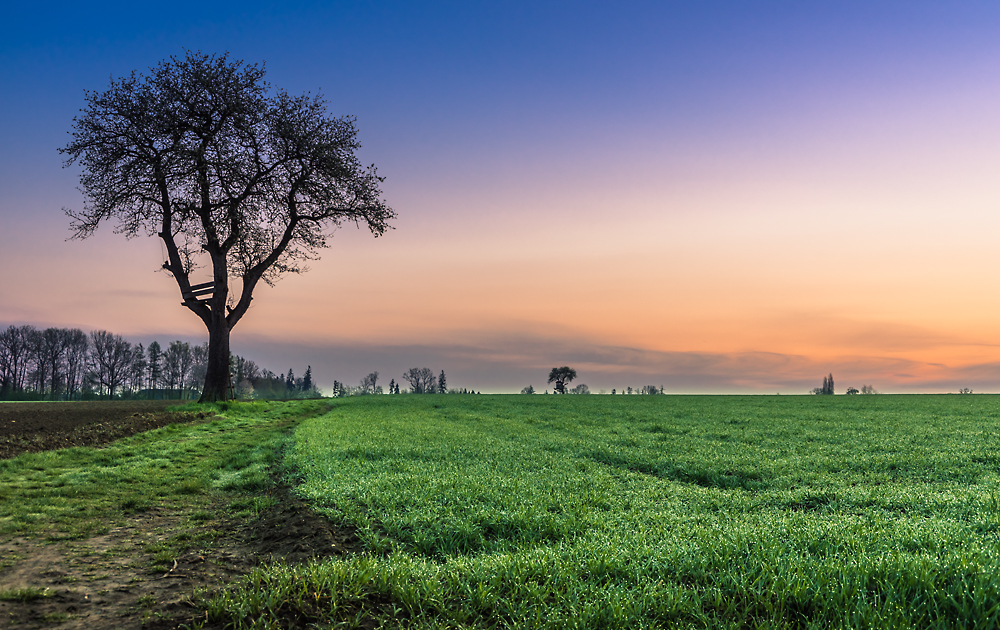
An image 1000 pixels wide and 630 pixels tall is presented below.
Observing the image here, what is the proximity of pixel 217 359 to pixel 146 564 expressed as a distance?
2624cm

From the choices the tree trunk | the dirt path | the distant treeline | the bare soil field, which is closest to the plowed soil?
the dirt path

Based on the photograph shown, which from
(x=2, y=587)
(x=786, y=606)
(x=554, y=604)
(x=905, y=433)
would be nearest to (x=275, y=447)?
(x=2, y=587)

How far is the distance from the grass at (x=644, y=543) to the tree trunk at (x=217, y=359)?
19.6m

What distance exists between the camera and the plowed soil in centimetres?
425

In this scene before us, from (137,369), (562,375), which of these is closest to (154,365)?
(137,369)

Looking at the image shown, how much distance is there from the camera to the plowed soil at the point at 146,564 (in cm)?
425

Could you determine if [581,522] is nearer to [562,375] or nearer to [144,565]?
[144,565]

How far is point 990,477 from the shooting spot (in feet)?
32.6

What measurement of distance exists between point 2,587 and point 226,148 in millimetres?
30032

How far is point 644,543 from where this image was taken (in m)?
5.43

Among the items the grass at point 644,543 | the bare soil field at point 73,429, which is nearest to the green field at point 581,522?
the grass at point 644,543

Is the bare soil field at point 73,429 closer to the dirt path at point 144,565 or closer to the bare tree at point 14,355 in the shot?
the dirt path at point 144,565

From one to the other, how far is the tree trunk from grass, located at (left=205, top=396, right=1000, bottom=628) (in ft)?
64.3

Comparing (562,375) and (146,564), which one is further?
(562,375)
